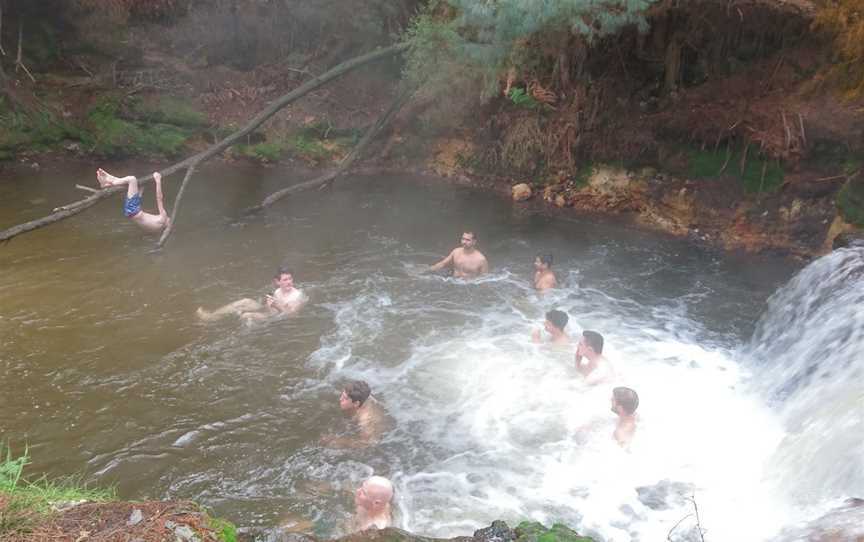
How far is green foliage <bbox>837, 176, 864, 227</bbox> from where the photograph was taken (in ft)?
32.5

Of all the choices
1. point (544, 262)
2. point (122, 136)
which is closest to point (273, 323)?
point (544, 262)

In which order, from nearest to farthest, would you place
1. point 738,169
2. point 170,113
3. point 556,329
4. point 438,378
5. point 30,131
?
point 438,378, point 556,329, point 738,169, point 30,131, point 170,113

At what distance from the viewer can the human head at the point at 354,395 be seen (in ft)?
20.8

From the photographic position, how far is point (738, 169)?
11555 mm

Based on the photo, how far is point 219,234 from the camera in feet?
37.8

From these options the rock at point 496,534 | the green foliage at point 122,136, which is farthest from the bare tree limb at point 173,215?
the rock at point 496,534

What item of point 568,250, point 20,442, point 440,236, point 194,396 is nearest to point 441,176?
point 440,236

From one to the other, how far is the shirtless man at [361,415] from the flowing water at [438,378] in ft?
0.40

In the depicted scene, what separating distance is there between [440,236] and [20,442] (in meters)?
7.45

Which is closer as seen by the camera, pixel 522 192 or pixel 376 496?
pixel 376 496

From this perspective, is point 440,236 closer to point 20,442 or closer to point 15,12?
point 20,442

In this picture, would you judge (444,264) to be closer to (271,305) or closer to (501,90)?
(271,305)

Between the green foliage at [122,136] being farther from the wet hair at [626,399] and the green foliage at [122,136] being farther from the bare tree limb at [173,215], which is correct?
the wet hair at [626,399]

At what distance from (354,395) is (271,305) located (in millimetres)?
2963
